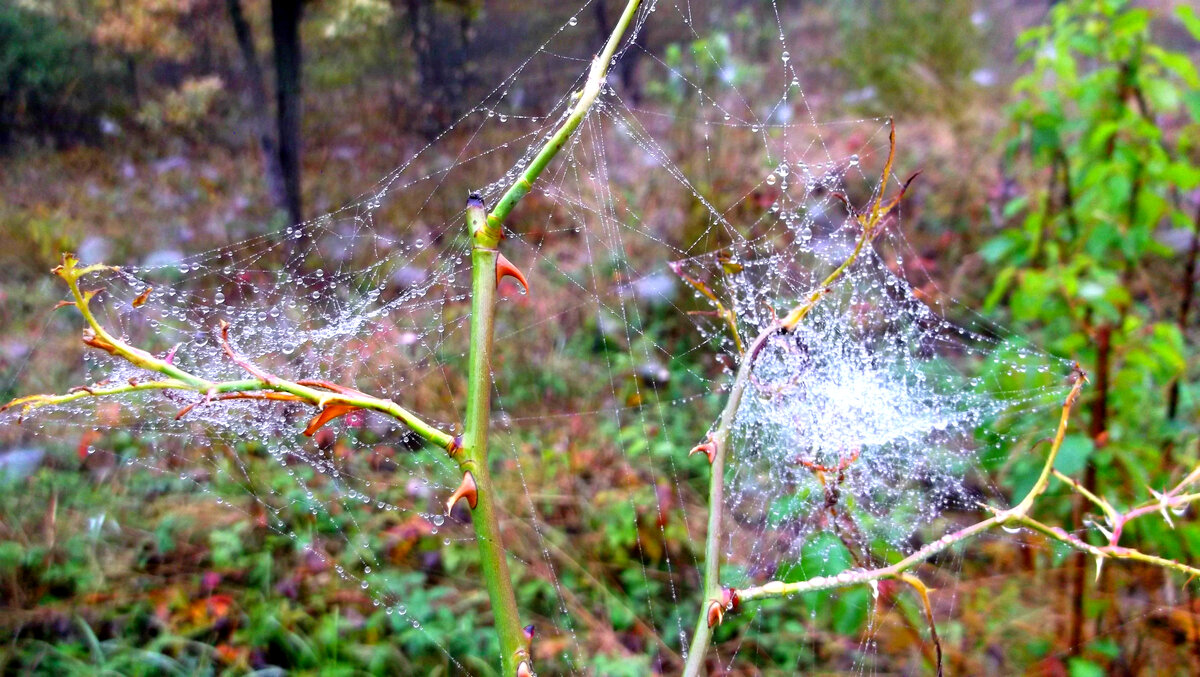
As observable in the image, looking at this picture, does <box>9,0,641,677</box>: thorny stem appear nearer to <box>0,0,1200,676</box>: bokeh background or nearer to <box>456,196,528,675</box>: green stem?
<box>456,196,528,675</box>: green stem

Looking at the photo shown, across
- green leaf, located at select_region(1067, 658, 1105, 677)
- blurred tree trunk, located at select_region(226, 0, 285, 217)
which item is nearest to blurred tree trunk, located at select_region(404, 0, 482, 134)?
blurred tree trunk, located at select_region(226, 0, 285, 217)

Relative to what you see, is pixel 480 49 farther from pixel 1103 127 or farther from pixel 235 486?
pixel 1103 127

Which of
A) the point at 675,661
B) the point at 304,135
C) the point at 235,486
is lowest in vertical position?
the point at 675,661

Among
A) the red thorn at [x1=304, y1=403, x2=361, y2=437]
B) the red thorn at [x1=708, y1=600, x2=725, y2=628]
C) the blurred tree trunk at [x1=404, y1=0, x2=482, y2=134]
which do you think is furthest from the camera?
the blurred tree trunk at [x1=404, y1=0, x2=482, y2=134]

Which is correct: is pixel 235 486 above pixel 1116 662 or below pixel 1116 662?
above

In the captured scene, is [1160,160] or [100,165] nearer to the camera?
[1160,160]

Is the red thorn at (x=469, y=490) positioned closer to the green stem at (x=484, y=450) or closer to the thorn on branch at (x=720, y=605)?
the green stem at (x=484, y=450)

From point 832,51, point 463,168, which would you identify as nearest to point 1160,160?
point 463,168

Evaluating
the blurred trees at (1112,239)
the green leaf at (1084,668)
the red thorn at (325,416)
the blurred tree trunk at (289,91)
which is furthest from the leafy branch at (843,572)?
the blurred tree trunk at (289,91)
